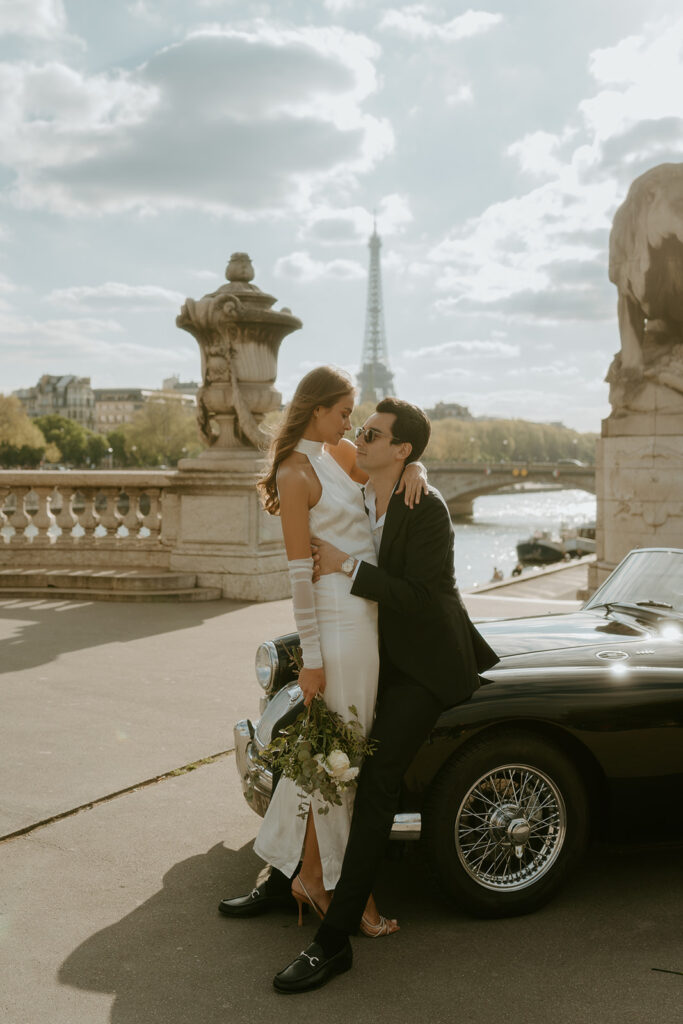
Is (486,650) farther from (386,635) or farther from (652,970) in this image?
(652,970)

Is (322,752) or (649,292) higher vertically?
(649,292)

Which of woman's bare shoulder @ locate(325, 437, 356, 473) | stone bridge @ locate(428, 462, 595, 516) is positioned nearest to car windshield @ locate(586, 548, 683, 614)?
woman's bare shoulder @ locate(325, 437, 356, 473)

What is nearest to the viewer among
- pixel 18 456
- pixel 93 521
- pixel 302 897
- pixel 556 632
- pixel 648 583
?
pixel 302 897

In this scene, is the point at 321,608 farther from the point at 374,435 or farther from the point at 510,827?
the point at 510,827

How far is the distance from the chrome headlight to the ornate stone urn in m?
6.86

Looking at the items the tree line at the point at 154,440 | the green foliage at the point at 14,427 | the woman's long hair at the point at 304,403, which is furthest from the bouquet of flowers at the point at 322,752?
the green foliage at the point at 14,427

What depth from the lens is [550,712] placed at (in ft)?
10.9

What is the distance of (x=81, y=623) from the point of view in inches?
348

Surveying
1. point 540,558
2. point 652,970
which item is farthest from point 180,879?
point 540,558

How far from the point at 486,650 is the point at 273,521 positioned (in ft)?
24.3

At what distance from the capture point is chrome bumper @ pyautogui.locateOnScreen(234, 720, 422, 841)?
10.3 ft

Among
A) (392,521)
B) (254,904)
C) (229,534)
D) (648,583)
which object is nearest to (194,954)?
(254,904)

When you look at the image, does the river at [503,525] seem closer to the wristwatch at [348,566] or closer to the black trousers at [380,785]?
the black trousers at [380,785]

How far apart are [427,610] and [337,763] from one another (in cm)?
55
